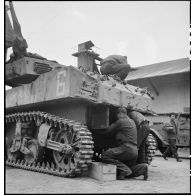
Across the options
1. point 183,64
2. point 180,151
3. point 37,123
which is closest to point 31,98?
point 37,123

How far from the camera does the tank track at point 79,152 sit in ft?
23.9

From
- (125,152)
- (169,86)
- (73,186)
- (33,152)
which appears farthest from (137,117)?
(169,86)

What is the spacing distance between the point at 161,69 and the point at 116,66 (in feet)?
57.5

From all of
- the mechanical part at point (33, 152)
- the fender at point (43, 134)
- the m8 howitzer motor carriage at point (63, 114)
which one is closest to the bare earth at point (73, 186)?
Result: the m8 howitzer motor carriage at point (63, 114)

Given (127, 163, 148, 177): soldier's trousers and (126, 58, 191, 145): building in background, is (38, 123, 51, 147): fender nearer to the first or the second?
(127, 163, 148, 177): soldier's trousers

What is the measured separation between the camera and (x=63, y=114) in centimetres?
916

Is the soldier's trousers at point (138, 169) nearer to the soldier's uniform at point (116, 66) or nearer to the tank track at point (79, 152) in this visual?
the tank track at point (79, 152)

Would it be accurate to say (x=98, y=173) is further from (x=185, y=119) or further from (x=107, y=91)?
(x=185, y=119)

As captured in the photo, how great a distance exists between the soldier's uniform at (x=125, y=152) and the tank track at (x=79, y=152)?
66 cm

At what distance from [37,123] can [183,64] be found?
62.0 feet

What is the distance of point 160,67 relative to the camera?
91.6 ft

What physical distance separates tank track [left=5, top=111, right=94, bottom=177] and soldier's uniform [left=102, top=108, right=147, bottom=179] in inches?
26.0

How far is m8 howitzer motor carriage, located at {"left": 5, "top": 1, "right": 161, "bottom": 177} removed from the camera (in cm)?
778

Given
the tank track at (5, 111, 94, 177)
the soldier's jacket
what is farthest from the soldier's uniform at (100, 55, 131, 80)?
the tank track at (5, 111, 94, 177)
